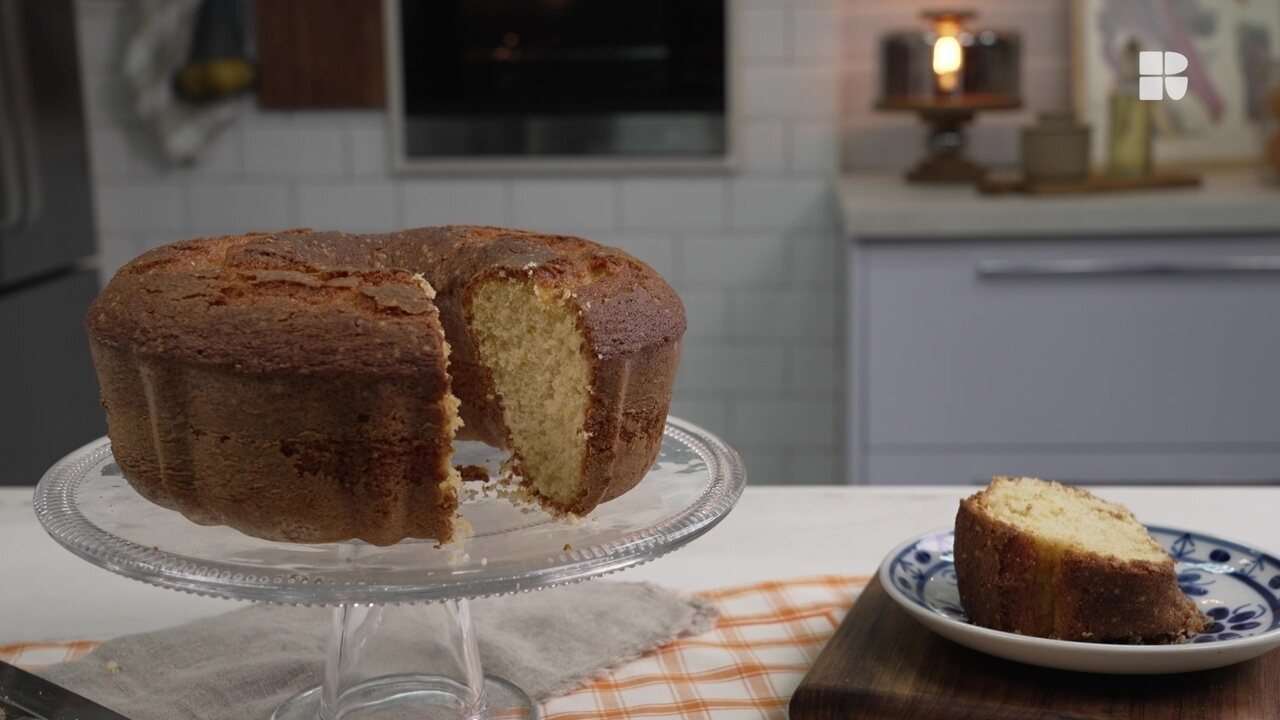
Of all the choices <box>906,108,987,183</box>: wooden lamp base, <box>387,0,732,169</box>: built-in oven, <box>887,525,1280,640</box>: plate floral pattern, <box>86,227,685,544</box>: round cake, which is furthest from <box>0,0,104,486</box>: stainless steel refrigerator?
<box>906,108,987,183</box>: wooden lamp base

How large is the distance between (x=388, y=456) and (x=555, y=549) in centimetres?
12

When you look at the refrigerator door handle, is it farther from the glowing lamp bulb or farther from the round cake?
the glowing lamp bulb

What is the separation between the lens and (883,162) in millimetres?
3053

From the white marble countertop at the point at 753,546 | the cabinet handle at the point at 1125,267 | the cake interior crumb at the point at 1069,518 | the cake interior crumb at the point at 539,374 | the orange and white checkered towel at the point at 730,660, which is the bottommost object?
the orange and white checkered towel at the point at 730,660

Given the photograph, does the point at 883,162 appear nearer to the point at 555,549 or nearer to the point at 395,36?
the point at 395,36

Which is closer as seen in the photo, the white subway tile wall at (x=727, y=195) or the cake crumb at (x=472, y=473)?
the cake crumb at (x=472, y=473)

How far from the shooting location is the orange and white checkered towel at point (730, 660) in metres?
0.92

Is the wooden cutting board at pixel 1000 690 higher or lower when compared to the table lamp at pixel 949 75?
lower

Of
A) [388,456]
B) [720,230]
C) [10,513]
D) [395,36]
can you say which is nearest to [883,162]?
[720,230]

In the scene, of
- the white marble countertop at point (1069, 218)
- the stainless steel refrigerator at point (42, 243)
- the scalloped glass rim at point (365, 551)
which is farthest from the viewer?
the white marble countertop at point (1069, 218)

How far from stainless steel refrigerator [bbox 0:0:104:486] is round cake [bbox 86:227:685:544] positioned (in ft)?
3.88

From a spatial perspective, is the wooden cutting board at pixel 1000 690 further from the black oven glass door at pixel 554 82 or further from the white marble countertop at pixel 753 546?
the black oven glass door at pixel 554 82

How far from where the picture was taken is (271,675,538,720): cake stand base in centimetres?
88

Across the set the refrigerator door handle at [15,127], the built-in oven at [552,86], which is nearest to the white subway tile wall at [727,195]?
the built-in oven at [552,86]
